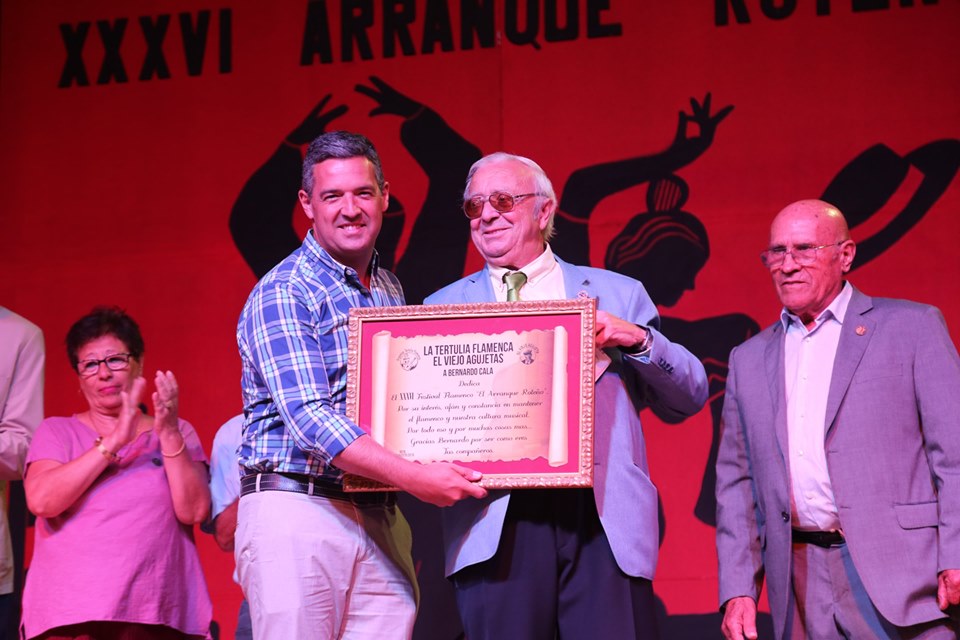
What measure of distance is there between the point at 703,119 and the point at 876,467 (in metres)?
2.11

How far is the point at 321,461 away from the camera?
2.68 meters

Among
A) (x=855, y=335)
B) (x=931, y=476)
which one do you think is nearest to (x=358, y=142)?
(x=855, y=335)

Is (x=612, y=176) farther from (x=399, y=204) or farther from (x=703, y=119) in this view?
(x=399, y=204)

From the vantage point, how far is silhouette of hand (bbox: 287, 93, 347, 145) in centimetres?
506

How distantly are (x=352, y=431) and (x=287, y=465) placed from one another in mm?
224

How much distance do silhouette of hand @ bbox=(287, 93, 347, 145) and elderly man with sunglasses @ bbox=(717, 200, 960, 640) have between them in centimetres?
243

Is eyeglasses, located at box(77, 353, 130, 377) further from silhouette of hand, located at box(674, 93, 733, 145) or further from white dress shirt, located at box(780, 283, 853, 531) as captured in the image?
silhouette of hand, located at box(674, 93, 733, 145)

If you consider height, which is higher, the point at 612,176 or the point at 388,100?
the point at 388,100

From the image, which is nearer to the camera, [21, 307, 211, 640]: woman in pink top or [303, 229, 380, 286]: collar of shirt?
[303, 229, 380, 286]: collar of shirt

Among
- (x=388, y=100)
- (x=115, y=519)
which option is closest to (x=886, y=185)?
(x=388, y=100)

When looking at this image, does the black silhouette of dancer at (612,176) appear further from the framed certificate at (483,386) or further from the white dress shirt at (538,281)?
the framed certificate at (483,386)

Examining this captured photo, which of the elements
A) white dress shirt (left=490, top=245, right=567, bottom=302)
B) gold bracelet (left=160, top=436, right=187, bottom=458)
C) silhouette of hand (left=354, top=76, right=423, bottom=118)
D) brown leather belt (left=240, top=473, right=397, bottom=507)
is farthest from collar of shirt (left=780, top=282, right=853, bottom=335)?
silhouette of hand (left=354, top=76, right=423, bottom=118)

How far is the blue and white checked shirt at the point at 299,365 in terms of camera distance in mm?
2564

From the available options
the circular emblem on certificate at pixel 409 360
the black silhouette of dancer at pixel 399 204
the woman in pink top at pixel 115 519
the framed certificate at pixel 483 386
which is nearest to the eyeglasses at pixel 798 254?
the framed certificate at pixel 483 386
